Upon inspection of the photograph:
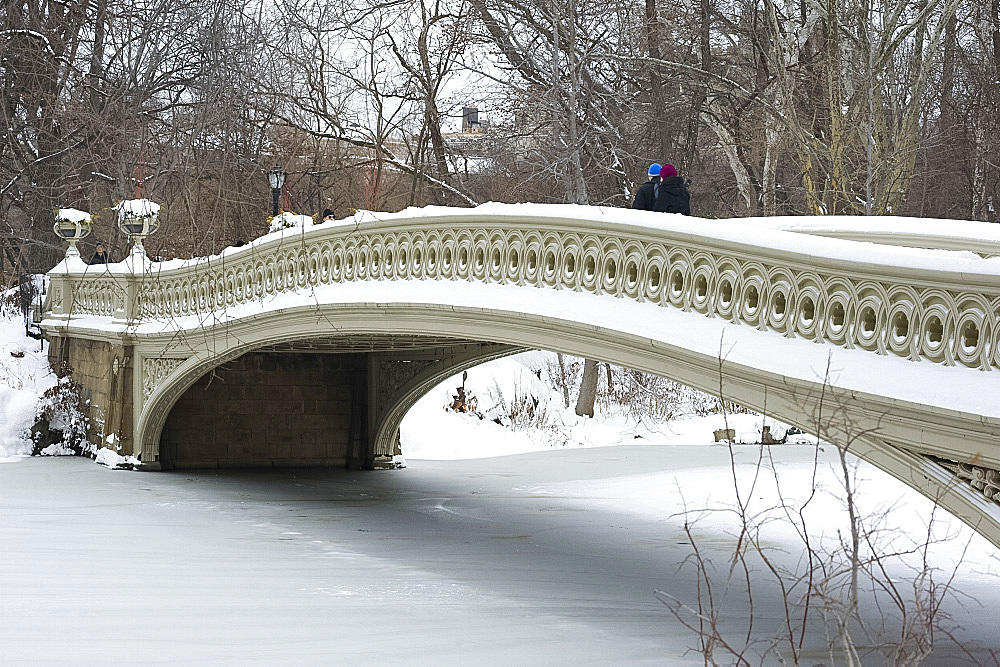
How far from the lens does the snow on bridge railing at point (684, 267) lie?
6.00m

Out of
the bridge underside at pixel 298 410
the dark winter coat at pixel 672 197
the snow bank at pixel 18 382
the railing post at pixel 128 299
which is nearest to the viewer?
the dark winter coat at pixel 672 197

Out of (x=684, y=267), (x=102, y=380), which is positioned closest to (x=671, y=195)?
(x=684, y=267)

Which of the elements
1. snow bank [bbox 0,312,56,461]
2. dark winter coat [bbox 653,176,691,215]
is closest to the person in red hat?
dark winter coat [bbox 653,176,691,215]

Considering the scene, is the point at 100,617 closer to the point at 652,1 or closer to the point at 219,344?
the point at 219,344

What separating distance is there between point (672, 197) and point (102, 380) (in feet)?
31.6

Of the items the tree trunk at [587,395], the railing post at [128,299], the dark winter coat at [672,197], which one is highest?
the dark winter coat at [672,197]

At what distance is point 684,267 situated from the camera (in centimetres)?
776

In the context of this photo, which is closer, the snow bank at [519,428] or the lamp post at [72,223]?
the lamp post at [72,223]

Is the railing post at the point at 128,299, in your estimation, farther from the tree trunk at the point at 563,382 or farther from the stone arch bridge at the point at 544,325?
the tree trunk at the point at 563,382

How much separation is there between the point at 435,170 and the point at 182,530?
1323cm

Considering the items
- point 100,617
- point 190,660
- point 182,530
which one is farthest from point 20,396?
point 190,660

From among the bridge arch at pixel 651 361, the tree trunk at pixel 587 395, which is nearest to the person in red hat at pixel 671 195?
the bridge arch at pixel 651 361

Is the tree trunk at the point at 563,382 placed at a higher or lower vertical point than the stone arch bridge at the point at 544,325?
lower

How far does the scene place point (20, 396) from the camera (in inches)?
709
